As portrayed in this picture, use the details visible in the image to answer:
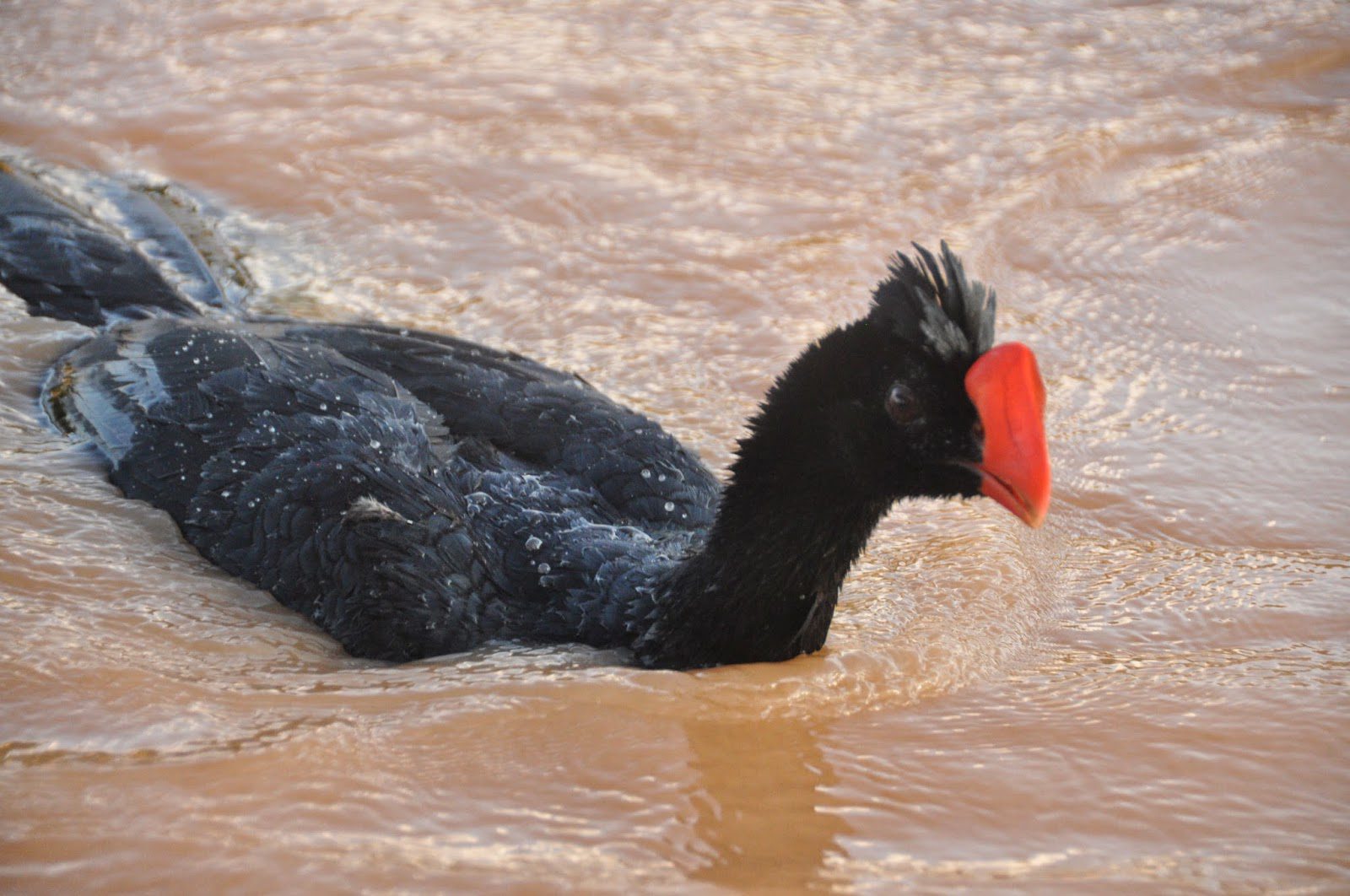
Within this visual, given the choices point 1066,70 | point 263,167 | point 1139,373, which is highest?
point 1066,70

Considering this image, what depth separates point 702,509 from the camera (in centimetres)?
482

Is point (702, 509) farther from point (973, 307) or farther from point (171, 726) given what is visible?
point (171, 726)

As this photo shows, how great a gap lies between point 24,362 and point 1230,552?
15.7 feet

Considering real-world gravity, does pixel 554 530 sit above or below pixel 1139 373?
below

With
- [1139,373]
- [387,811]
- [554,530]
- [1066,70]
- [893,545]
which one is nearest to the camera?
[387,811]

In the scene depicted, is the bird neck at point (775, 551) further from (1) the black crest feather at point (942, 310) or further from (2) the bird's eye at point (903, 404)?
(1) the black crest feather at point (942, 310)

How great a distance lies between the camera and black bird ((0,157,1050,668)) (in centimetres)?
378

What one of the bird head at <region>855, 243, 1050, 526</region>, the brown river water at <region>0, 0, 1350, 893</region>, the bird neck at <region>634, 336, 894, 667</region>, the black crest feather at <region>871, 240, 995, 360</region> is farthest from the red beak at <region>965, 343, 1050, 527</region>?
the brown river water at <region>0, 0, 1350, 893</region>

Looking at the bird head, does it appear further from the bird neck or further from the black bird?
the bird neck

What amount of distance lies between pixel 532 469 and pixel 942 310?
5.51 ft

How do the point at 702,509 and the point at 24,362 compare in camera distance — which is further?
the point at 24,362

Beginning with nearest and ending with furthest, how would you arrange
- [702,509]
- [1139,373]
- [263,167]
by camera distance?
[702,509], [1139,373], [263,167]

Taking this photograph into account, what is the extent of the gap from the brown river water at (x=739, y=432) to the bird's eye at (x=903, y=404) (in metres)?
0.81

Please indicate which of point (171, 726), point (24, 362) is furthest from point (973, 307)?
point (24, 362)
